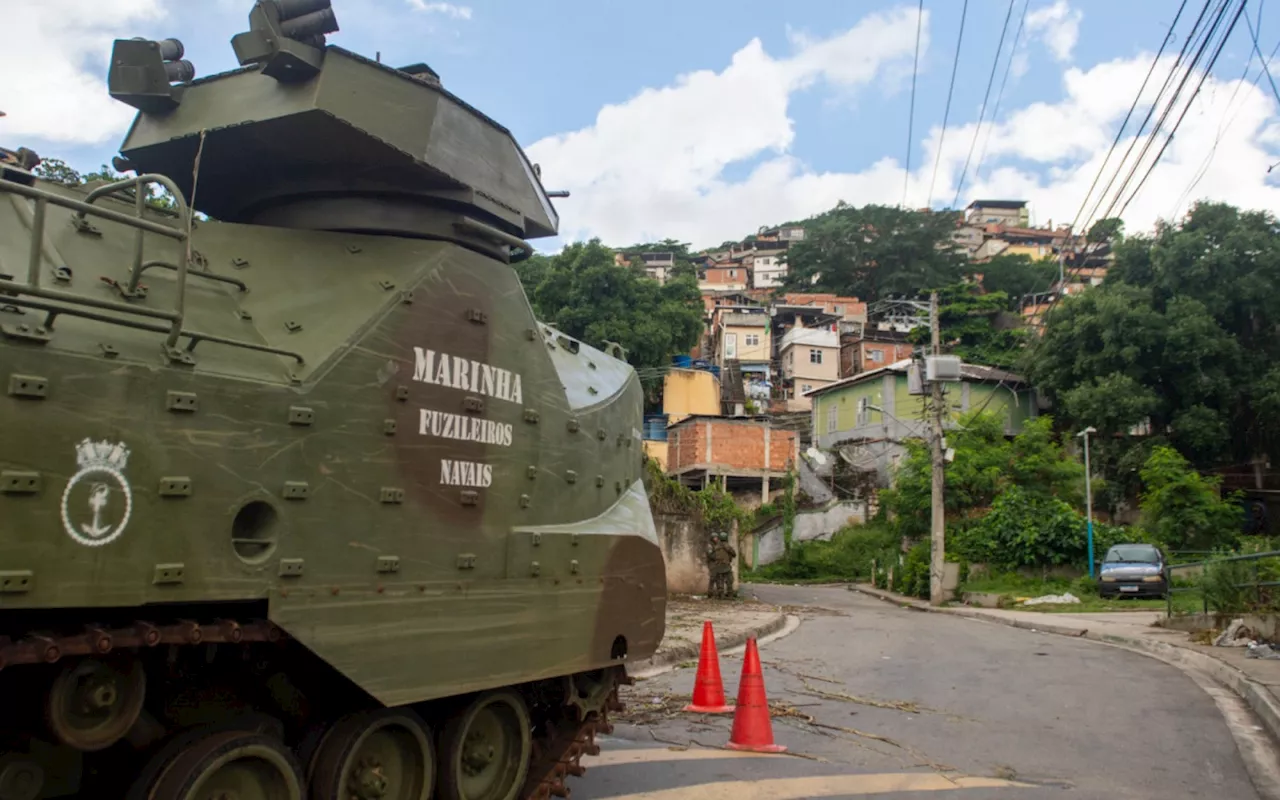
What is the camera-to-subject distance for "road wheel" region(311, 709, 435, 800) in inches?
171

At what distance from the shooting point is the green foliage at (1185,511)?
2919cm

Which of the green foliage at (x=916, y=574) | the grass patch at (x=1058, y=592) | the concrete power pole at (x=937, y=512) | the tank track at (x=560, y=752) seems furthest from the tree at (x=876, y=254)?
the tank track at (x=560, y=752)

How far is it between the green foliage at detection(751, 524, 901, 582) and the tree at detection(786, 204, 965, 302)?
2884 cm

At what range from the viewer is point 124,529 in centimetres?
344

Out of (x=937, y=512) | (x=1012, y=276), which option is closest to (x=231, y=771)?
(x=937, y=512)

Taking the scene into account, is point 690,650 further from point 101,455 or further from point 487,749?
point 101,455

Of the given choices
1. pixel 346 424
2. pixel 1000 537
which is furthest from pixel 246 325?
pixel 1000 537

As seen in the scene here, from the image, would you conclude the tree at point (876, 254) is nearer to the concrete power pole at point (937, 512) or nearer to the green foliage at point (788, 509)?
the green foliage at point (788, 509)

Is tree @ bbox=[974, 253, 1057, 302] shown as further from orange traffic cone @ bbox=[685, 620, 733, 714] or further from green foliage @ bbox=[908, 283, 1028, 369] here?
orange traffic cone @ bbox=[685, 620, 733, 714]

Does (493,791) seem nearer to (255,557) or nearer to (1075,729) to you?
(255,557)

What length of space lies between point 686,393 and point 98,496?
4503 centimetres

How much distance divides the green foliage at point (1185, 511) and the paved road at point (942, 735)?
1819cm

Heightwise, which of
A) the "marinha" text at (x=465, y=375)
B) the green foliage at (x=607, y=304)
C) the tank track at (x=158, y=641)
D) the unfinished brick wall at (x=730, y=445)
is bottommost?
the tank track at (x=158, y=641)

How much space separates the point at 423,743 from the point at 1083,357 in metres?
36.3
